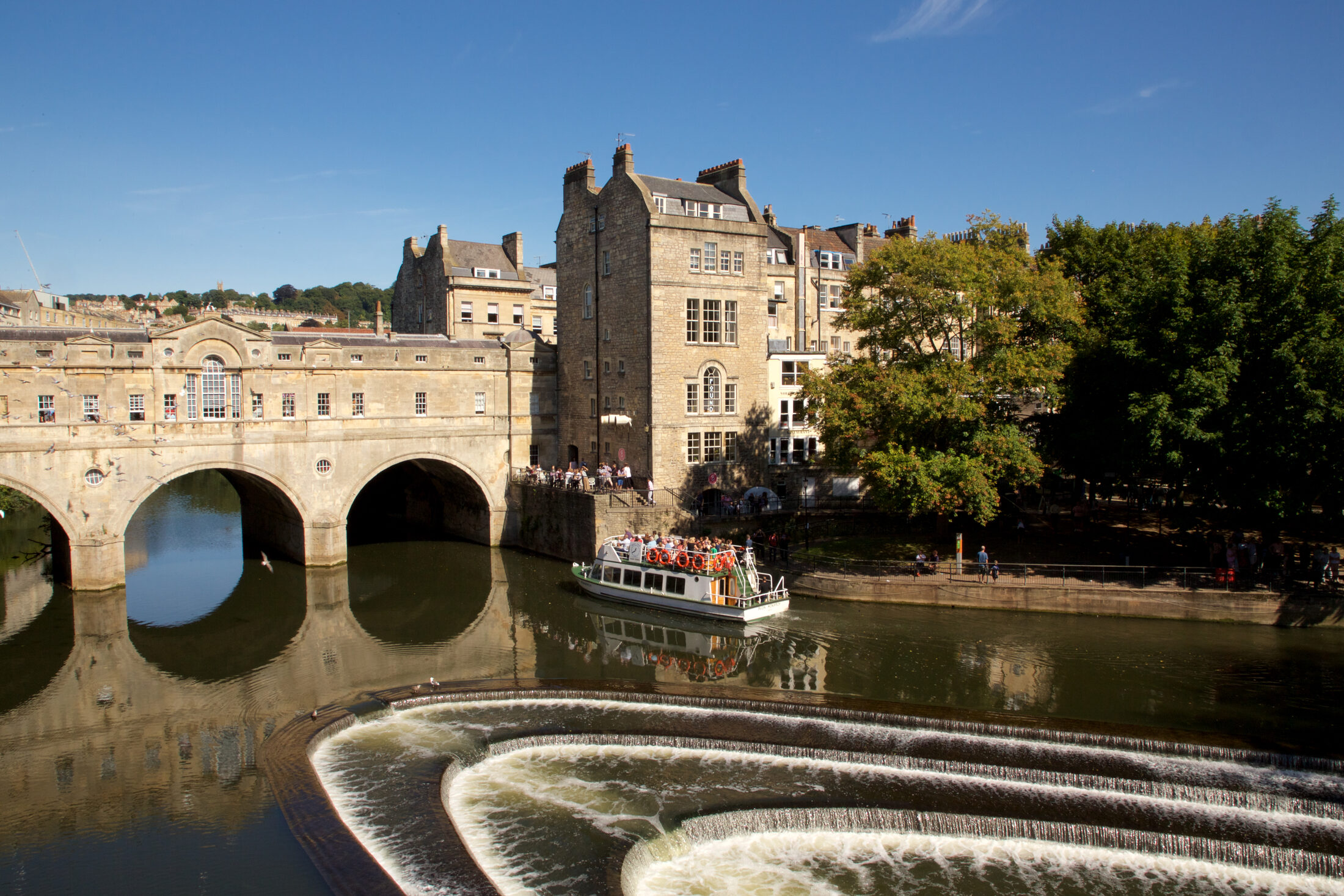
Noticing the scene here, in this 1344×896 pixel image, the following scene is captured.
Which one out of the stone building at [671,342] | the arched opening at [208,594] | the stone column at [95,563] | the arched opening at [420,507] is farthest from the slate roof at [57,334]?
the stone building at [671,342]

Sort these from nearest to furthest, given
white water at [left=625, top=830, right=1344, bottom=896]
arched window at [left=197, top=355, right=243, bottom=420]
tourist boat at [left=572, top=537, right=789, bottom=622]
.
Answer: white water at [left=625, top=830, right=1344, bottom=896] → tourist boat at [left=572, top=537, right=789, bottom=622] → arched window at [left=197, top=355, right=243, bottom=420]

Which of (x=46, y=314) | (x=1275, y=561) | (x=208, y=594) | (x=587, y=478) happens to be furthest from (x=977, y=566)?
(x=46, y=314)

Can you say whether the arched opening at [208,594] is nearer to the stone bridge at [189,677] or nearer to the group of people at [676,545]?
the stone bridge at [189,677]

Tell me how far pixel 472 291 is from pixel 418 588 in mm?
25332

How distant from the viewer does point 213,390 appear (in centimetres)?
3866

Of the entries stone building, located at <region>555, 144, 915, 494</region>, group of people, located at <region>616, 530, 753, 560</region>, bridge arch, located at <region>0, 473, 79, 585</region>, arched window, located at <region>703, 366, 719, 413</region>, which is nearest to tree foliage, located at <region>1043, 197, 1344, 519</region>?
group of people, located at <region>616, 530, 753, 560</region>

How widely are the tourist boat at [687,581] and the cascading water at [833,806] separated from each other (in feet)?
33.0

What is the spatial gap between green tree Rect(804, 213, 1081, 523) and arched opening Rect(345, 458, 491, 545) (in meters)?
19.5

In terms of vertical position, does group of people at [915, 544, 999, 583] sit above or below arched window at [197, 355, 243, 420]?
below

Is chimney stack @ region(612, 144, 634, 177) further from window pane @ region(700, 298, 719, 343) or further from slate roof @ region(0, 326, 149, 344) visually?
slate roof @ region(0, 326, 149, 344)

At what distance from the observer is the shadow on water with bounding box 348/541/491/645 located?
33.8 metres

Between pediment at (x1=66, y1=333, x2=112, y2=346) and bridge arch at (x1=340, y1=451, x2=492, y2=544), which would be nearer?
pediment at (x1=66, y1=333, x2=112, y2=346)

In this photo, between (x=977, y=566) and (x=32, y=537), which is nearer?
(x=977, y=566)

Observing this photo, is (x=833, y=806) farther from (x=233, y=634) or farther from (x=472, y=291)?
(x=472, y=291)
